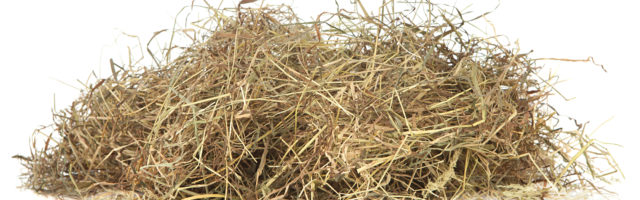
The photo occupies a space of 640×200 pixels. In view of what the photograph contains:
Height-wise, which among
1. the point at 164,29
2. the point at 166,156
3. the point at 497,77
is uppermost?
the point at 164,29

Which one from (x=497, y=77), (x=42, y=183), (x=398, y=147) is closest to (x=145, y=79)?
(x=42, y=183)

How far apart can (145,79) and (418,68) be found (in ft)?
2.47

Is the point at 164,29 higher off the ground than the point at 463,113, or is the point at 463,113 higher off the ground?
the point at 164,29

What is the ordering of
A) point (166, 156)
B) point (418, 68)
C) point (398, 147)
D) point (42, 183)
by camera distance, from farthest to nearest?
1. point (42, 183)
2. point (418, 68)
3. point (166, 156)
4. point (398, 147)

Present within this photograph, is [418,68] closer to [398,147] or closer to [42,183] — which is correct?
[398,147]

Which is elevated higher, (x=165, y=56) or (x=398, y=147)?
(x=165, y=56)

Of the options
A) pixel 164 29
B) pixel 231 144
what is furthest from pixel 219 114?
pixel 164 29

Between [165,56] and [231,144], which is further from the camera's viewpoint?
[165,56]

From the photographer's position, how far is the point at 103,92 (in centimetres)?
228

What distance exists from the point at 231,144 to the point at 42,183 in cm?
66

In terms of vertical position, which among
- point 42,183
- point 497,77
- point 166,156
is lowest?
point 42,183

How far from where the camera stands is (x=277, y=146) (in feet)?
6.40

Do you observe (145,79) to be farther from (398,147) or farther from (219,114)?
(398,147)

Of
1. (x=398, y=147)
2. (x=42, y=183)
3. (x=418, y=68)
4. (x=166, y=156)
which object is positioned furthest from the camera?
(x=42, y=183)
